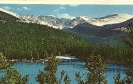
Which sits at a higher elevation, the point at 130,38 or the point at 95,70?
the point at 130,38

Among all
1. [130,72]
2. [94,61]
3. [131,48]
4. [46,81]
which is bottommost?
[46,81]

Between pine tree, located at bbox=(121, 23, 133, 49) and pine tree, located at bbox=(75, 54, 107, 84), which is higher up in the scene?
pine tree, located at bbox=(121, 23, 133, 49)

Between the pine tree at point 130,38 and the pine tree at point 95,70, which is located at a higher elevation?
the pine tree at point 130,38

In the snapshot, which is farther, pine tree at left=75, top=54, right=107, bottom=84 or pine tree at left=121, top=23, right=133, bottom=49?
pine tree at left=75, top=54, right=107, bottom=84

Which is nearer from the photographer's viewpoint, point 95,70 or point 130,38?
point 130,38

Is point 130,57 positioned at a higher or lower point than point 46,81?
higher

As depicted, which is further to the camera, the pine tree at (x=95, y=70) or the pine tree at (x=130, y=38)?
the pine tree at (x=95, y=70)

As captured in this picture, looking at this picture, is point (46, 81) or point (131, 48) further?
point (46, 81)
